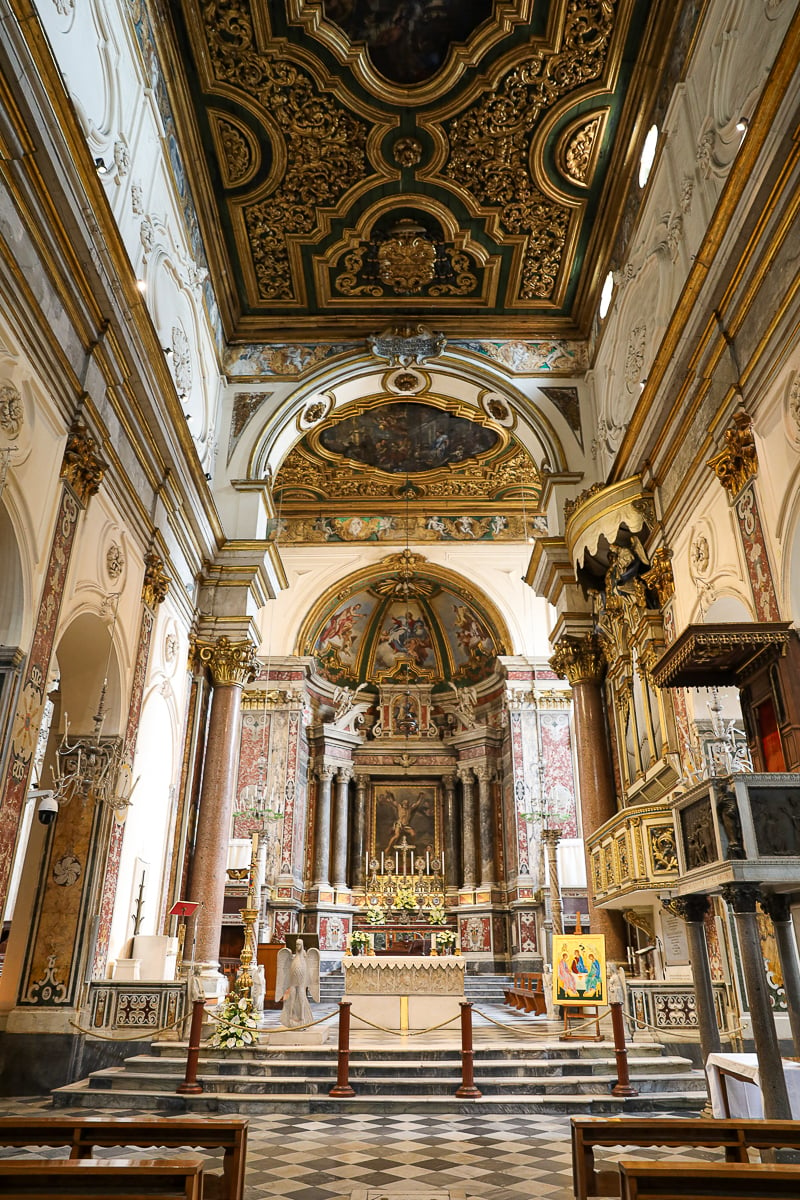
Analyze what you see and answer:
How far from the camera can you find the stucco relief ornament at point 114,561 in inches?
369

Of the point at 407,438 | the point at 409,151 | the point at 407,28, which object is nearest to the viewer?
the point at 407,28

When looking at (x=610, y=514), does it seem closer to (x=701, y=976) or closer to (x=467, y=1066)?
(x=701, y=976)

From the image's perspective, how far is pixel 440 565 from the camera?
828 inches

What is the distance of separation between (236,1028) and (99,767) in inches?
119

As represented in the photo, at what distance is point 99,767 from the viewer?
30.9 feet

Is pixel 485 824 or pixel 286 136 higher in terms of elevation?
pixel 286 136

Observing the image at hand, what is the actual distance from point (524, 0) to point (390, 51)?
1.74 metres

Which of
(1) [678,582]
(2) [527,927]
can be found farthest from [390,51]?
(2) [527,927]

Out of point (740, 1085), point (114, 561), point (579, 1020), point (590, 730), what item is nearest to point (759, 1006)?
point (740, 1085)

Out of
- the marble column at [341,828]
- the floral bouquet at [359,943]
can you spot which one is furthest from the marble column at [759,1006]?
the marble column at [341,828]

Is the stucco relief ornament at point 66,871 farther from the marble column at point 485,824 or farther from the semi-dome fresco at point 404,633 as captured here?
the marble column at point 485,824

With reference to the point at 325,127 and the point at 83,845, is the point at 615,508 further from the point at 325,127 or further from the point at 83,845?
the point at 83,845

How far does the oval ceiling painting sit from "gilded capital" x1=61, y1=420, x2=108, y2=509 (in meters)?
9.60

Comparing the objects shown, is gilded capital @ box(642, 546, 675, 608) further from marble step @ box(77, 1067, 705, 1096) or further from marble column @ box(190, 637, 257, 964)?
marble column @ box(190, 637, 257, 964)
